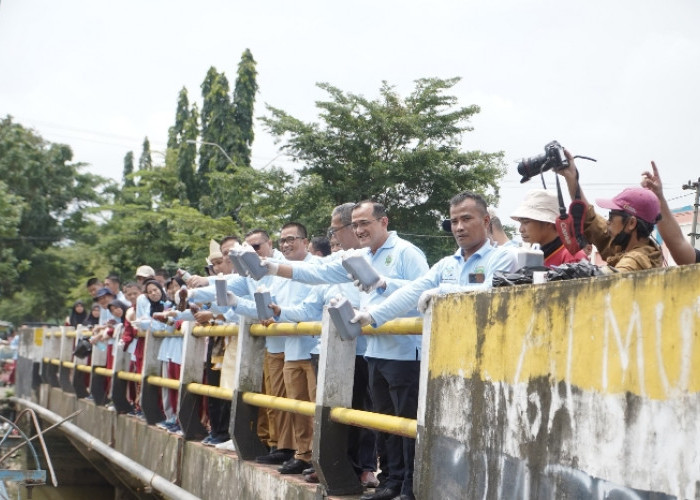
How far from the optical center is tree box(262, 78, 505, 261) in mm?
23109

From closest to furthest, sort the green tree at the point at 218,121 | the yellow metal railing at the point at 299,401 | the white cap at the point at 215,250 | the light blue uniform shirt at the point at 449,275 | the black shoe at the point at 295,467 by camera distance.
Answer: the yellow metal railing at the point at 299,401, the light blue uniform shirt at the point at 449,275, the black shoe at the point at 295,467, the white cap at the point at 215,250, the green tree at the point at 218,121

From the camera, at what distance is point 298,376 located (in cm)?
652

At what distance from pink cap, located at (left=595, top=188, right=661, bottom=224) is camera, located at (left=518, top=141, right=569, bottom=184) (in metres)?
0.46

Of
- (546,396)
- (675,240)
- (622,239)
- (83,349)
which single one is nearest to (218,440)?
(622,239)

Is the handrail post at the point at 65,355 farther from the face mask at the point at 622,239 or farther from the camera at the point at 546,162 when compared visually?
the face mask at the point at 622,239

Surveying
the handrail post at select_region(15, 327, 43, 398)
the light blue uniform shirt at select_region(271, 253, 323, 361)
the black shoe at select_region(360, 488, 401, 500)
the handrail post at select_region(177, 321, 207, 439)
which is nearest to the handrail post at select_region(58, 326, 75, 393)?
the handrail post at select_region(15, 327, 43, 398)

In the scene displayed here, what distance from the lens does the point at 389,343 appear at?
16.8 ft

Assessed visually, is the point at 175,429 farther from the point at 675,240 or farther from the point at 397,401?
the point at 675,240

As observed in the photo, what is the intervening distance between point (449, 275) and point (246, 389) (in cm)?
251

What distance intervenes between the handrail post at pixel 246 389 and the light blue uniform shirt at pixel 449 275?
2175 millimetres

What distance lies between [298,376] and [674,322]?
13.1 ft

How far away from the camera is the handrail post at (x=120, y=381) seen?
11164mm

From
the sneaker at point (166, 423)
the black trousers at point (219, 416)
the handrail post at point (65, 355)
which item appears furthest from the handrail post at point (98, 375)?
the black trousers at point (219, 416)

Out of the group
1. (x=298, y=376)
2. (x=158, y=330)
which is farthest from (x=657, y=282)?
(x=158, y=330)
